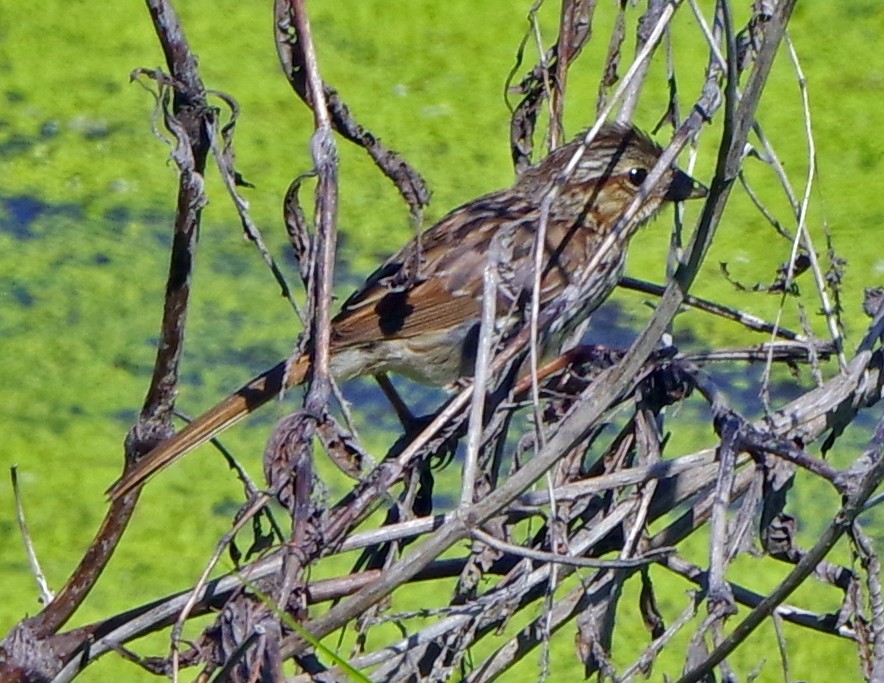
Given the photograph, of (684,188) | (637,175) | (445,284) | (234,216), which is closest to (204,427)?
(445,284)

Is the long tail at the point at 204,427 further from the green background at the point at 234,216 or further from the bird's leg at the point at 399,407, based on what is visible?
the green background at the point at 234,216

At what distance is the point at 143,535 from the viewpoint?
384cm

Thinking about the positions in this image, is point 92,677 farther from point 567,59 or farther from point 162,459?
point 567,59

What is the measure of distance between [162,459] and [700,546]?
1564 millimetres

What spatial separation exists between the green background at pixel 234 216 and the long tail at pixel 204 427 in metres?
0.74

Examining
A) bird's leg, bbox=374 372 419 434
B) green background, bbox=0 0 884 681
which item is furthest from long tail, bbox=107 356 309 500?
green background, bbox=0 0 884 681

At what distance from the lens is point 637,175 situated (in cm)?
377

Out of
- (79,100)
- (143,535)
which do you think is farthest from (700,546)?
(79,100)

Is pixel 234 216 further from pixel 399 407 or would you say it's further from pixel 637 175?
pixel 399 407

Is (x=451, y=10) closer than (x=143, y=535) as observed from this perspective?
No

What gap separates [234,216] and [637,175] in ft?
4.78

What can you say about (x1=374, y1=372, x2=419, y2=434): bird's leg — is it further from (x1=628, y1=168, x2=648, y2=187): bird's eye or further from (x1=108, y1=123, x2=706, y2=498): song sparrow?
(x1=628, y1=168, x2=648, y2=187): bird's eye

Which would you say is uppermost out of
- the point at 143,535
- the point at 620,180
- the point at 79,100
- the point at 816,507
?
the point at 79,100

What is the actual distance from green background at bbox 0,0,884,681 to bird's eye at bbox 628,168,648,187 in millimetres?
407
